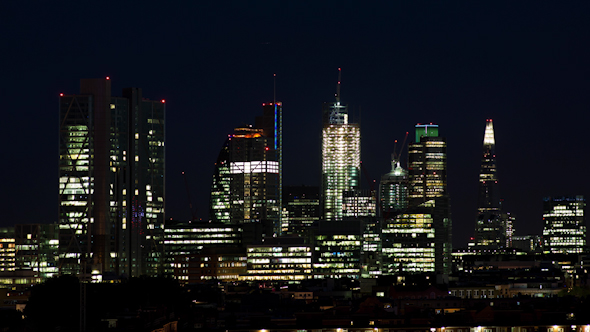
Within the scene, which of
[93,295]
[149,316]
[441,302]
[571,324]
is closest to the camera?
[149,316]

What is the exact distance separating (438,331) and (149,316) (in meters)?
32.0

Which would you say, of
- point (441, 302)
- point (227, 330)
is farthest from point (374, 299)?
point (227, 330)

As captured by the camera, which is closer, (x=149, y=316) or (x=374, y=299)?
(x=149, y=316)

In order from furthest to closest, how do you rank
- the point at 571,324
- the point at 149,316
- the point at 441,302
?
1. the point at 441,302
2. the point at 571,324
3. the point at 149,316

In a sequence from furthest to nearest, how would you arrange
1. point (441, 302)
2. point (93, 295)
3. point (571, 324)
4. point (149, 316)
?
1. point (441, 302)
2. point (93, 295)
3. point (571, 324)
4. point (149, 316)

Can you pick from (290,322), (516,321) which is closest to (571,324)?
(516,321)

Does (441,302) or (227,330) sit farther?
(441,302)

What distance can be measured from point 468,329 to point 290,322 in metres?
20.2

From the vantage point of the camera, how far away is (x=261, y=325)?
15088 centimetres

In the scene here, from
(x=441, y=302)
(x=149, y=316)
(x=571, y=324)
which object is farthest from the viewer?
(x=441, y=302)

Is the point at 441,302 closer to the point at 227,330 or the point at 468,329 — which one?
the point at 468,329

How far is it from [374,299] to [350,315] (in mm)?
40259

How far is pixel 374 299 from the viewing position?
199750 millimetres

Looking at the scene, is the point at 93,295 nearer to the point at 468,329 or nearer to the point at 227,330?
the point at 227,330
